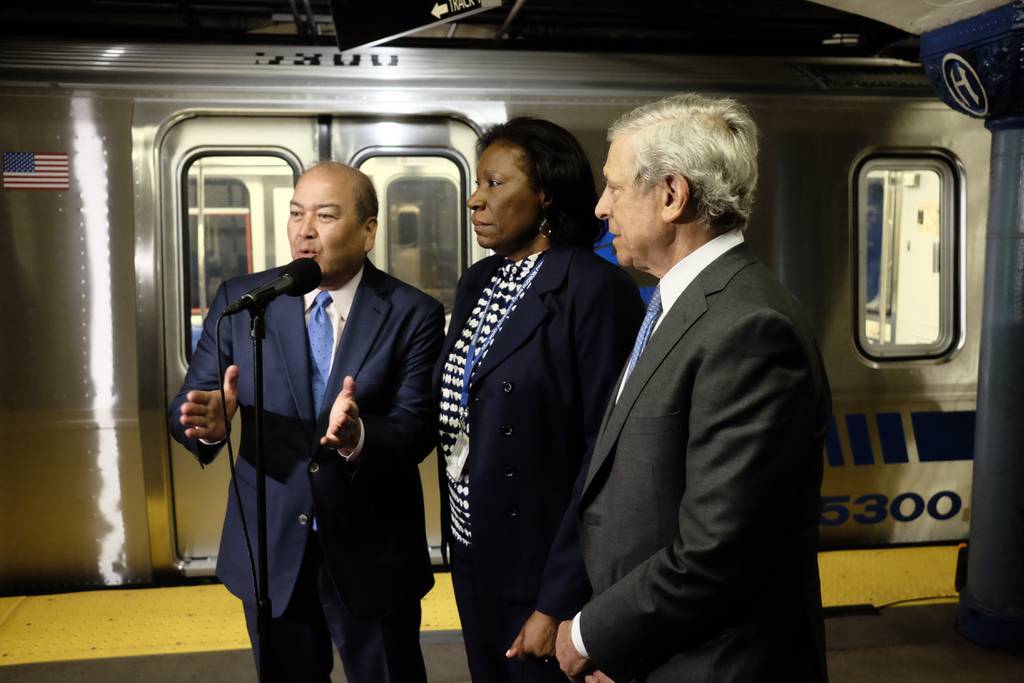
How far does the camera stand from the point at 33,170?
4.06 m

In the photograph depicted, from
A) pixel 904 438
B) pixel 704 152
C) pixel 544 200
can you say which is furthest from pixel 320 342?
pixel 904 438

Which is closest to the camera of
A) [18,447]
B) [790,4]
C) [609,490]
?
[609,490]

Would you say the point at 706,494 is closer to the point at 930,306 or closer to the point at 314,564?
the point at 314,564

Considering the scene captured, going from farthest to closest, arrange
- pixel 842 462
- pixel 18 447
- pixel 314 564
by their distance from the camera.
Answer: pixel 842 462 < pixel 18 447 < pixel 314 564

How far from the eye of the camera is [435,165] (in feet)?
14.3

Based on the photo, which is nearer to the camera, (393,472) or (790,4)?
(393,472)

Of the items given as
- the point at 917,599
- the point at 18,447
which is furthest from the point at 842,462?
the point at 18,447

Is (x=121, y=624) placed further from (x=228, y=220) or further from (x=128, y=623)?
(x=228, y=220)

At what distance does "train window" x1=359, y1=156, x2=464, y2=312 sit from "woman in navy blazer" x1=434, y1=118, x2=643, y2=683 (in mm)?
2060

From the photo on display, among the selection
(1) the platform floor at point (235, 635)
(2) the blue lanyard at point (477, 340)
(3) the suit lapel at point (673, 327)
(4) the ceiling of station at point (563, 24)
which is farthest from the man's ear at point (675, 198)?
(4) the ceiling of station at point (563, 24)

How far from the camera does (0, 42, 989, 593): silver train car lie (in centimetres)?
411

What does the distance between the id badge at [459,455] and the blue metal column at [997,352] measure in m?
2.54

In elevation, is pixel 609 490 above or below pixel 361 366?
below

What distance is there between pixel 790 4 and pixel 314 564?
5294 millimetres
